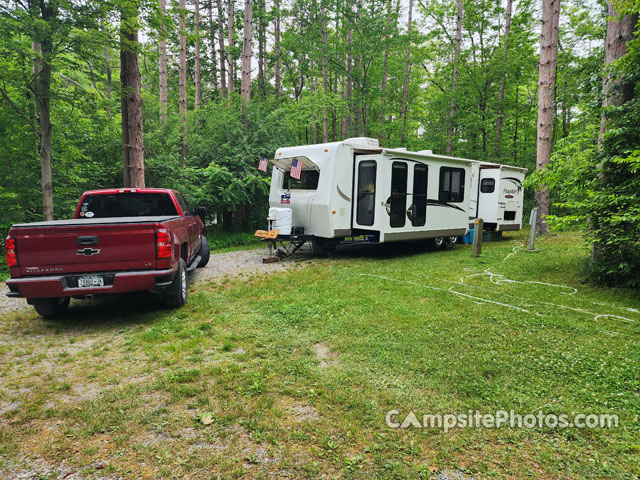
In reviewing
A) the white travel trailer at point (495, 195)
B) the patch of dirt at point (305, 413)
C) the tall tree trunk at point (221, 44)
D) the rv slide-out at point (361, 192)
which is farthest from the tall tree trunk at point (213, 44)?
the patch of dirt at point (305, 413)

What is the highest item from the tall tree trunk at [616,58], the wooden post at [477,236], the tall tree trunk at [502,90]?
the tall tree trunk at [502,90]

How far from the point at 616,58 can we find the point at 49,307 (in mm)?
9236

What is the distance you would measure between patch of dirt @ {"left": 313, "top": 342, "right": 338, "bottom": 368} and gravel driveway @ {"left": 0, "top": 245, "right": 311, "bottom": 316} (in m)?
4.14

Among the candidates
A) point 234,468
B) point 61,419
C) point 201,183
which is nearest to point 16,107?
point 201,183

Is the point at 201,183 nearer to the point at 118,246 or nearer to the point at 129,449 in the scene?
the point at 118,246

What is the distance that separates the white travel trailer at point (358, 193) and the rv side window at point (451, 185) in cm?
5

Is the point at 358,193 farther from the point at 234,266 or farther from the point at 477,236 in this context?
the point at 234,266

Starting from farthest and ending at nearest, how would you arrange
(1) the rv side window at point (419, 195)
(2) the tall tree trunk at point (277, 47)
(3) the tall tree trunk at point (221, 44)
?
1. (3) the tall tree trunk at point (221, 44)
2. (2) the tall tree trunk at point (277, 47)
3. (1) the rv side window at point (419, 195)

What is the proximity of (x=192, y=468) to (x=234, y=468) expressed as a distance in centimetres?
26

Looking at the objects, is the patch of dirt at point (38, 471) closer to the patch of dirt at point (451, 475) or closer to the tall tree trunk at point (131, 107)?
the patch of dirt at point (451, 475)

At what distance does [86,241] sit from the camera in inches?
181

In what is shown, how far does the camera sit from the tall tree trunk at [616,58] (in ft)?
19.1

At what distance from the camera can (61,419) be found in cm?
279

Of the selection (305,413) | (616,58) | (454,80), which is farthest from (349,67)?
(305,413)
